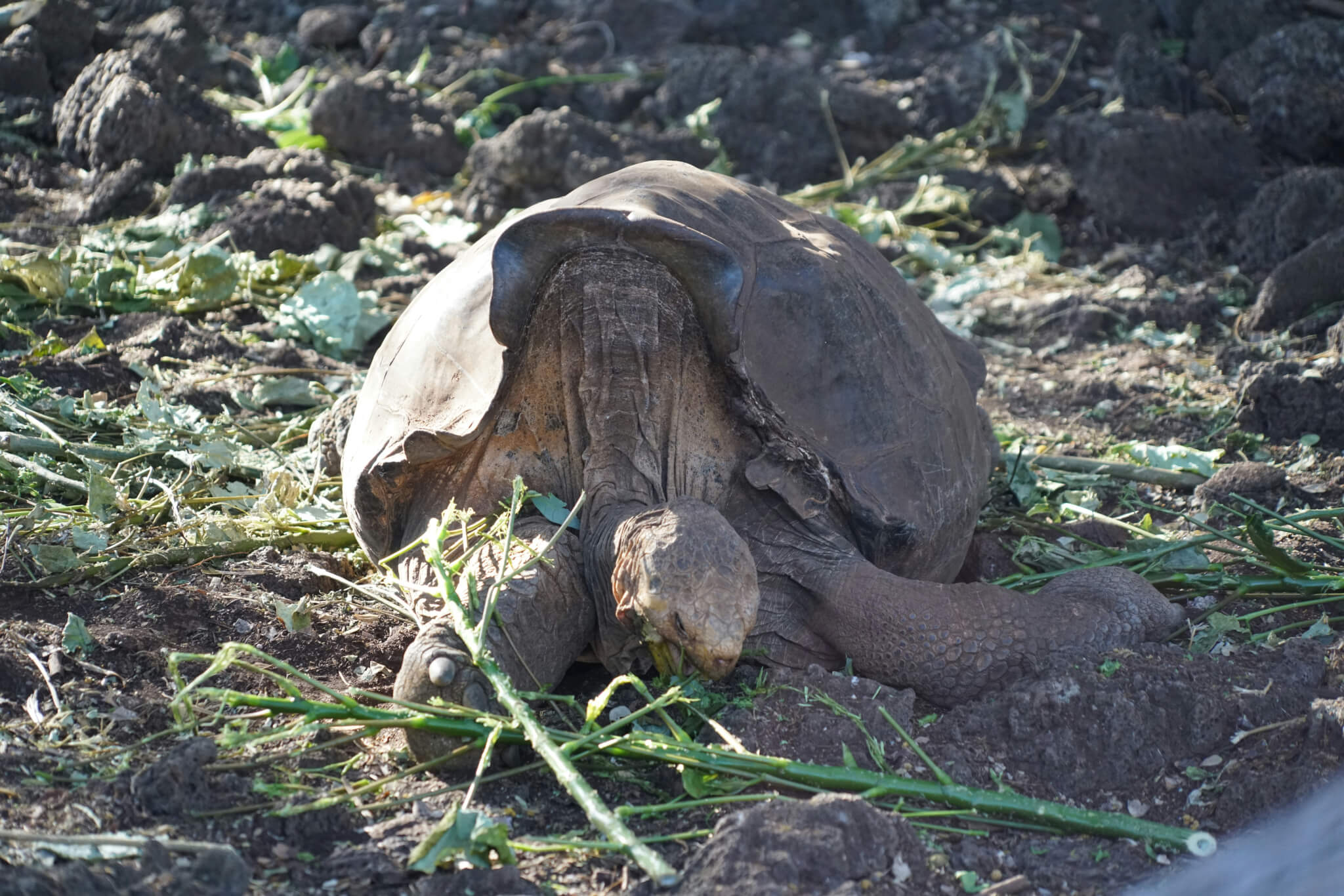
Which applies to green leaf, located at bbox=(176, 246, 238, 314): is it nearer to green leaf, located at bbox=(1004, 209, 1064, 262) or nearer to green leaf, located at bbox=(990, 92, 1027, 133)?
green leaf, located at bbox=(1004, 209, 1064, 262)

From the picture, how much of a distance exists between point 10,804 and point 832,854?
4.96 ft

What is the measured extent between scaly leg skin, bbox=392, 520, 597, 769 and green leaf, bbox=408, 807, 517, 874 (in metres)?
0.38

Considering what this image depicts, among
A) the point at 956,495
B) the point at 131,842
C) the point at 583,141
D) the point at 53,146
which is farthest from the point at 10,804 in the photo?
the point at 53,146

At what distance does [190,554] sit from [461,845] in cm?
177

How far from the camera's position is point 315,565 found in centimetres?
377

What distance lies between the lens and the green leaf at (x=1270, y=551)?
341 centimetres

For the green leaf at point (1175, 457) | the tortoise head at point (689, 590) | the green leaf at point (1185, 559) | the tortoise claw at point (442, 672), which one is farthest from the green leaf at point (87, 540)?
the green leaf at point (1175, 457)

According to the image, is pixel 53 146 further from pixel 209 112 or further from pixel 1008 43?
pixel 1008 43

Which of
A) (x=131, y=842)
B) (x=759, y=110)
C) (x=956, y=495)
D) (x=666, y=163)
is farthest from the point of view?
(x=759, y=110)

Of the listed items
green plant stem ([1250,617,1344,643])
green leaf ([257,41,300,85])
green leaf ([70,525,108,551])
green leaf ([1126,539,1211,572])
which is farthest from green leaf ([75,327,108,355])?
green leaf ([257,41,300,85])

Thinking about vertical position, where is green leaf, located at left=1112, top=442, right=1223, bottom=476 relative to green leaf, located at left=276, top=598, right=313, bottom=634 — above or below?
below

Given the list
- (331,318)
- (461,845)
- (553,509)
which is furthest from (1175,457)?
(331,318)

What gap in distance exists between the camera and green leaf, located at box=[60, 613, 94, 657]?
298cm

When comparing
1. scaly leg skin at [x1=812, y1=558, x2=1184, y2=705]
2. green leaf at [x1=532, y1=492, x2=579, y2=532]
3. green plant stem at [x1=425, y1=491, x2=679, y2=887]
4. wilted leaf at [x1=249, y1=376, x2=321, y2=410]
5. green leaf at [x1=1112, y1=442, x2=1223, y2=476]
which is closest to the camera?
green plant stem at [x1=425, y1=491, x2=679, y2=887]
